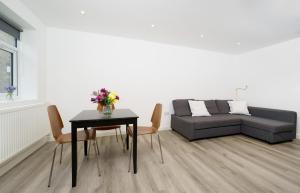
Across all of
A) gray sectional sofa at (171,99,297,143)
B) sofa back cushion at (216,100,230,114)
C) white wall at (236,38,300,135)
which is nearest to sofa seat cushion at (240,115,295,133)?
gray sectional sofa at (171,99,297,143)

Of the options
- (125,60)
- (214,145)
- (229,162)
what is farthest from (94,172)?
(125,60)

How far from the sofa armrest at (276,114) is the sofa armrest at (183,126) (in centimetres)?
212

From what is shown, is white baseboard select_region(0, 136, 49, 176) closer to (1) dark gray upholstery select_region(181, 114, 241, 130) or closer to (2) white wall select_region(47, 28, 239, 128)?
(2) white wall select_region(47, 28, 239, 128)

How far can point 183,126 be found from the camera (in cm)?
327

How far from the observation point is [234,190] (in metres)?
1.55

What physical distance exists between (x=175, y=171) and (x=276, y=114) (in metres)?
3.10

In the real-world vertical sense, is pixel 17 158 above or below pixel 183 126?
below

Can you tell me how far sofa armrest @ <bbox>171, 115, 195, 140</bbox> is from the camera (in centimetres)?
302

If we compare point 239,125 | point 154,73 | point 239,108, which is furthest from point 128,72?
point 239,108

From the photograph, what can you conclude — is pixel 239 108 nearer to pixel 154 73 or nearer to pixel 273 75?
pixel 273 75

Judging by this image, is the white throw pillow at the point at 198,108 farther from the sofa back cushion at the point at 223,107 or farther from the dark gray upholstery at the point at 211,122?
the sofa back cushion at the point at 223,107

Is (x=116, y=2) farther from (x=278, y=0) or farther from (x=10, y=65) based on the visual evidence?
(x=278, y=0)

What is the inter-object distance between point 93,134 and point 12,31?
7.14 feet

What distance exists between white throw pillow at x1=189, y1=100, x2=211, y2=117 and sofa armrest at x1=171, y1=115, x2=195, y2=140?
1.53 feet
